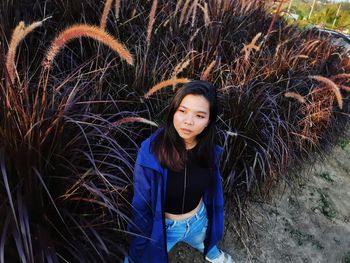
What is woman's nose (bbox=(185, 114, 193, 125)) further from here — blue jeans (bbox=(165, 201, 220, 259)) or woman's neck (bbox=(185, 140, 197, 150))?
blue jeans (bbox=(165, 201, 220, 259))

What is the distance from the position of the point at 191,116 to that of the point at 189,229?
90 cm

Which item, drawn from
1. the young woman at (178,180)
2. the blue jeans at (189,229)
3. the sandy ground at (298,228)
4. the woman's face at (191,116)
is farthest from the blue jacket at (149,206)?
the sandy ground at (298,228)

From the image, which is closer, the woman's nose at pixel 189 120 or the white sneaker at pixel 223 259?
the woman's nose at pixel 189 120

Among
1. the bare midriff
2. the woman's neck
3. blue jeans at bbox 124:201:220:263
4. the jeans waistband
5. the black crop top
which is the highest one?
the woman's neck

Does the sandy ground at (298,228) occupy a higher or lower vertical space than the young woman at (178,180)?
lower

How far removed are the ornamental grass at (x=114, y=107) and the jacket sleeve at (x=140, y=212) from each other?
11 centimetres

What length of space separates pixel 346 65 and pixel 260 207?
164 inches

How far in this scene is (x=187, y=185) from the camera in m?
2.28

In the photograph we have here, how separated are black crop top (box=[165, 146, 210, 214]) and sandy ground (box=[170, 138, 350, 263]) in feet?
2.33

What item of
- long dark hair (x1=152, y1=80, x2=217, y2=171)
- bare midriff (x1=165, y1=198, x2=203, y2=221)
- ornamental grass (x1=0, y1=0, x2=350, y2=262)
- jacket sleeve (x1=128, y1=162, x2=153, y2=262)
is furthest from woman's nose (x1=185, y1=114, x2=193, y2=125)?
bare midriff (x1=165, y1=198, x2=203, y2=221)

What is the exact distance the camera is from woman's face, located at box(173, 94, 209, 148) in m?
1.96

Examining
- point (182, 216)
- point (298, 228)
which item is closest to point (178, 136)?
point (182, 216)

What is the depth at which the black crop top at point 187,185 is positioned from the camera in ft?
7.29

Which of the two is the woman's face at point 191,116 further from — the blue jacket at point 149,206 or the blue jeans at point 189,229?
the blue jeans at point 189,229
